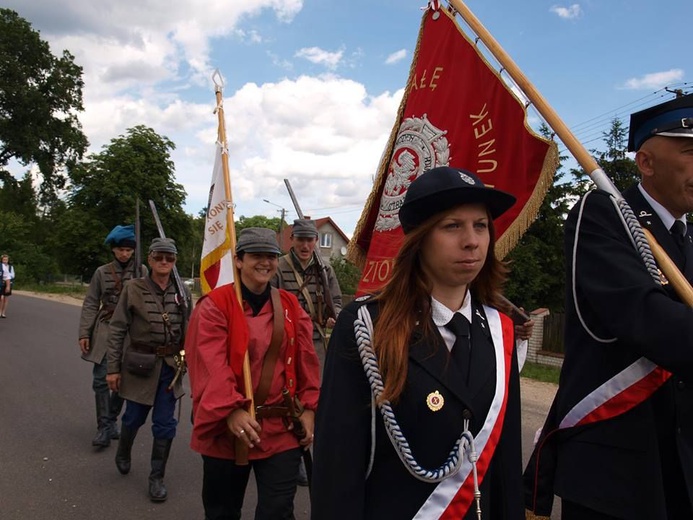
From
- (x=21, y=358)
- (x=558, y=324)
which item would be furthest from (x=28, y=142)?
(x=558, y=324)

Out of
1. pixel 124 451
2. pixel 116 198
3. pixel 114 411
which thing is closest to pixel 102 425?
pixel 114 411

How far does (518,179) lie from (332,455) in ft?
6.67

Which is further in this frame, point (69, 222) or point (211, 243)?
point (69, 222)

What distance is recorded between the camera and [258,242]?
11.9 feet

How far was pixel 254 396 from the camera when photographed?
11.3ft

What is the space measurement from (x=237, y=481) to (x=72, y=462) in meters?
2.68

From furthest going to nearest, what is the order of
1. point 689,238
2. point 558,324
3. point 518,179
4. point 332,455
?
point 558,324 → point 518,179 → point 689,238 → point 332,455

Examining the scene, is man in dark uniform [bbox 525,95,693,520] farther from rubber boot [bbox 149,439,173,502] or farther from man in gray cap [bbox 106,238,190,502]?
man in gray cap [bbox 106,238,190,502]

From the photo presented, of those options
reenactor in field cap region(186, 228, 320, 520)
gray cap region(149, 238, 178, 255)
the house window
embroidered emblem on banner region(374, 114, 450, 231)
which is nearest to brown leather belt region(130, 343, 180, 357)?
gray cap region(149, 238, 178, 255)

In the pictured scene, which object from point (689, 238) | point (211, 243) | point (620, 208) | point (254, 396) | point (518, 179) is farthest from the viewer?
point (211, 243)

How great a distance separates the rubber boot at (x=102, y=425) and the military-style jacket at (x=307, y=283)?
2.22m

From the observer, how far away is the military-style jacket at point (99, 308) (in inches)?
230

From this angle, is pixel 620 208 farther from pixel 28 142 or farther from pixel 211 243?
pixel 28 142

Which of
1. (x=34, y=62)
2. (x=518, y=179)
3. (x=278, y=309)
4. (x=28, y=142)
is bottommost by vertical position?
(x=278, y=309)
